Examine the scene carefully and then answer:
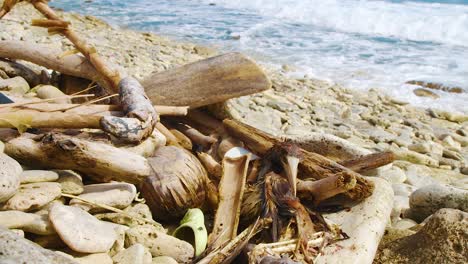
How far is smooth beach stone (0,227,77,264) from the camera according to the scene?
1.99 metres

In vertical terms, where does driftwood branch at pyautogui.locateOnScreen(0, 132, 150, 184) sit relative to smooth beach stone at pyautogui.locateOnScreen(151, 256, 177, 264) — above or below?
above

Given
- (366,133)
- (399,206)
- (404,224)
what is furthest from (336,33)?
(404,224)

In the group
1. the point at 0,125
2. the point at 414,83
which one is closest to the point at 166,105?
the point at 0,125

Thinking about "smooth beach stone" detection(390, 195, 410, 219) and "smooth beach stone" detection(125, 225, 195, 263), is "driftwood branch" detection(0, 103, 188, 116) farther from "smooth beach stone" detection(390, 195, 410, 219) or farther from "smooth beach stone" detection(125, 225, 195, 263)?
"smooth beach stone" detection(390, 195, 410, 219)

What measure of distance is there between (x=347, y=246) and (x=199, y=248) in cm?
102

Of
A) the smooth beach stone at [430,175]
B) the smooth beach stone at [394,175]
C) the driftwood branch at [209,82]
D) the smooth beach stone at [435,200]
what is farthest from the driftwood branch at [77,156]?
the smooth beach stone at [430,175]

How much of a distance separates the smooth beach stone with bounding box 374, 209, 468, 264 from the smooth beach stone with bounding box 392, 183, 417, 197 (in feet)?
6.43

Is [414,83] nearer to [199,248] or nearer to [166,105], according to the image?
[166,105]

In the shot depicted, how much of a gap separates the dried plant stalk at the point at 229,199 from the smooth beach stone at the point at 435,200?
5.73ft

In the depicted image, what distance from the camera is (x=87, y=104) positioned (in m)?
4.33

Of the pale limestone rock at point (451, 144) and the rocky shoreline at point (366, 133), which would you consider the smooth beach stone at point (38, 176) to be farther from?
the pale limestone rock at point (451, 144)

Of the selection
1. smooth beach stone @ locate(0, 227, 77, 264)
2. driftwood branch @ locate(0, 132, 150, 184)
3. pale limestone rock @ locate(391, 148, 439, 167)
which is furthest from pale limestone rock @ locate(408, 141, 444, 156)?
smooth beach stone @ locate(0, 227, 77, 264)

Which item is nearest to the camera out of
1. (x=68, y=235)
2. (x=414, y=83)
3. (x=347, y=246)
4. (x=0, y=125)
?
(x=68, y=235)

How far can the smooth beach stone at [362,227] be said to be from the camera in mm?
3258
